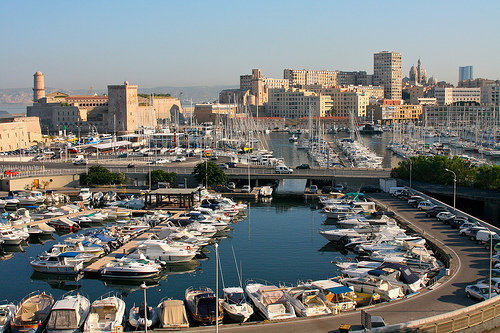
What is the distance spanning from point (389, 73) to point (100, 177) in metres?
112

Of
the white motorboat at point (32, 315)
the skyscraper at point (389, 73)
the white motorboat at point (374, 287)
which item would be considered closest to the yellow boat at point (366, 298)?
the white motorboat at point (374, 287)

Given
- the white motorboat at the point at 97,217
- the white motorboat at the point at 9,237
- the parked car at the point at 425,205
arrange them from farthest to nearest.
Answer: the white motorboat at the point at 97,217 → the parked car at the point at 425,205 → the white motorboat at the point at 9,237

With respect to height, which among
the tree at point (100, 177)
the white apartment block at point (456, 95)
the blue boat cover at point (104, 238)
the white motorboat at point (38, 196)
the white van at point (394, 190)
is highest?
the white apartment block at point (456, 95)

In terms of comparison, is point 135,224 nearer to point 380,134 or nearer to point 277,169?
point 277,169

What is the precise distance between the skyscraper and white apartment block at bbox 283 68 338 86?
10512mm

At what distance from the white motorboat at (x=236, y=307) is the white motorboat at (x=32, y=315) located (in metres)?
3.87

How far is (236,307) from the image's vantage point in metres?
13.6

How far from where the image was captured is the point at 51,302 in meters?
14.1

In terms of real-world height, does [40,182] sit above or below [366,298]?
above

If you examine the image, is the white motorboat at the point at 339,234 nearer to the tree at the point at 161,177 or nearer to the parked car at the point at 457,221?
the parked car at the point at 457,221

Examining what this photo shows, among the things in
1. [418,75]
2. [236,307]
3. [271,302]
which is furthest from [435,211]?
[418,75]

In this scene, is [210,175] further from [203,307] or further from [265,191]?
[203,307]

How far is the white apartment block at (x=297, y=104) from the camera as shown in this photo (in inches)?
4099

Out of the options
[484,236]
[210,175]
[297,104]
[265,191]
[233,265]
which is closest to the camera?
[484,236]
